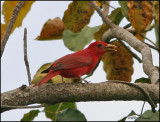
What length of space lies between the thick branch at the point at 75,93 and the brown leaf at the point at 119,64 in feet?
5.83

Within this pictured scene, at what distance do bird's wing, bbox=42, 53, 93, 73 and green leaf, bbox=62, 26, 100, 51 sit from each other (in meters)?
0.35

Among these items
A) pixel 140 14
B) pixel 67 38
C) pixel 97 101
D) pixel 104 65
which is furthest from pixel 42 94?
pixel 104 65

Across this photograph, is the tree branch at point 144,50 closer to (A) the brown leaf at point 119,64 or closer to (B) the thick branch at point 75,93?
(B) the thick branch at point 75,93

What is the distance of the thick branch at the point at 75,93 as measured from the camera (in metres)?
2.66

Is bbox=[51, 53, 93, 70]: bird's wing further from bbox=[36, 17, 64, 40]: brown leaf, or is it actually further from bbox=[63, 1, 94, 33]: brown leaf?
bbox=[36, 17, 64, 40]: brown leaf

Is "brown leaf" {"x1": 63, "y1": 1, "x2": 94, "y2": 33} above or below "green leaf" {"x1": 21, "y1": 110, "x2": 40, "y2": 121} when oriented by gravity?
above

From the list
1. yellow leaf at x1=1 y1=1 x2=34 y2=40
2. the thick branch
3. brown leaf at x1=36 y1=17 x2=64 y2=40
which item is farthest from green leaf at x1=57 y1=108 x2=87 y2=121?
yellow leaf at x1=1 y1=1 x2=34 y2=40

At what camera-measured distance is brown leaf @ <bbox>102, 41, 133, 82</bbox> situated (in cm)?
477

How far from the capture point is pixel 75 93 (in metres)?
→ 2.82

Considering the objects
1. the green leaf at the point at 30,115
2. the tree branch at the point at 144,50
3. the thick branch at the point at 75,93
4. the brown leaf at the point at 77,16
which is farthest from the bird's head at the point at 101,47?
the green leaf at the point at 30,115

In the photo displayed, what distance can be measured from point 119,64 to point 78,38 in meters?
0.62

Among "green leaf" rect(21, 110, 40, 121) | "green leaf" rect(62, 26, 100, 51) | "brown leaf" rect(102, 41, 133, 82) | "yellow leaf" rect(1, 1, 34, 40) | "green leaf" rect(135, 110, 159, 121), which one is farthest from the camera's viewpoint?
"brown leaf" rect(102, 41, 133, 82)

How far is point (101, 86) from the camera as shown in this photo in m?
2.92

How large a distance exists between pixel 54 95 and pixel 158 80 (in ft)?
2.41
